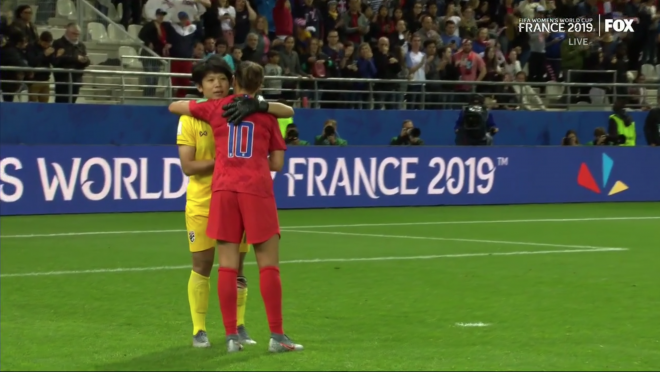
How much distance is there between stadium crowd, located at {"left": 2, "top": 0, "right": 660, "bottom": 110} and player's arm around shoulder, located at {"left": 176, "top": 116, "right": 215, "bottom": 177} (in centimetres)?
1508

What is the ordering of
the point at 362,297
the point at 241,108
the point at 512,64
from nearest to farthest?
the point at 241,108 < the point at 362,297 < the point at 512,64

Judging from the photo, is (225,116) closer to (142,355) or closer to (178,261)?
(142,355)

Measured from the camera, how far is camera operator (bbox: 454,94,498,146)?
2494 cm

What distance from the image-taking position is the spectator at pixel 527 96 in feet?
96.8

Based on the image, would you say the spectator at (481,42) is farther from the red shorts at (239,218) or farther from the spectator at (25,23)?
the red shorts at (239,218)

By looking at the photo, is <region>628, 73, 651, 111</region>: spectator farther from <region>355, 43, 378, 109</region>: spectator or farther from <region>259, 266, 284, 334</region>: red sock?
<region>259, 266, 284, 334</region>: red sock

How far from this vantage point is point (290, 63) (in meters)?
25.8

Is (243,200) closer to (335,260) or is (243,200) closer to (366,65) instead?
(335,260)

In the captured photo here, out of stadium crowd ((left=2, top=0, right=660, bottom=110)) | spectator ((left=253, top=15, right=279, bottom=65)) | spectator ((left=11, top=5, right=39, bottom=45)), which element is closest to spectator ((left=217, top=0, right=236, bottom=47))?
stadium crowd ((left=2, top=0, right=660, bottom=110))

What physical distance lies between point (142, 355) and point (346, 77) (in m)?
19.1

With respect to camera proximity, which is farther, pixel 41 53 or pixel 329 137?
pixel 329 137

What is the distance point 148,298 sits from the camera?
1103cm

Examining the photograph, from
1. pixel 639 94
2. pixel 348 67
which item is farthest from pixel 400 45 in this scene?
pixel 639 94

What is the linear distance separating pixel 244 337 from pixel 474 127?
16975mm
